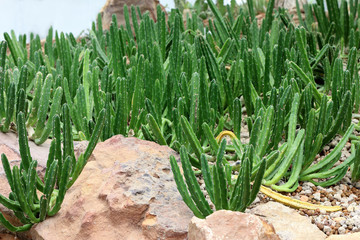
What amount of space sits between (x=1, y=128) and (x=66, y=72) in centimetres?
76

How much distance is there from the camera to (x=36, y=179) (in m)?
1.78

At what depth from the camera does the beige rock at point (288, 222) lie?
64.6 inches

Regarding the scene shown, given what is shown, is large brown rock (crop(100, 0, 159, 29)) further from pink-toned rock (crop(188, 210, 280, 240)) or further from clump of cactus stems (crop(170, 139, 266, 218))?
pink-toned rock (crop(188, 210, 280, 240))

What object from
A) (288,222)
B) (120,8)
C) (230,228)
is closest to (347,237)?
(288,222)

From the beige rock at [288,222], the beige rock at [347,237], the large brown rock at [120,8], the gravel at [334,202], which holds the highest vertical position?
the large brown rock at [120,8]

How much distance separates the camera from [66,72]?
288cm

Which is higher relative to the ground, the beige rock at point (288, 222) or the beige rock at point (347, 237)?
the beige rock at point (347, 237)

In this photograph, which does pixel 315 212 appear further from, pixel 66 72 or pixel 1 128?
pixel 66 72

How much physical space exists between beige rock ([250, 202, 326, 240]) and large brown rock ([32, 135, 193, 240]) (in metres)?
0.26

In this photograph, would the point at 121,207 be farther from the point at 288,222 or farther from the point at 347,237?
the point at 347,237

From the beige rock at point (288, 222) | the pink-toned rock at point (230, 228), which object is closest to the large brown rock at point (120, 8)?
the beige rock at point (288, 222)

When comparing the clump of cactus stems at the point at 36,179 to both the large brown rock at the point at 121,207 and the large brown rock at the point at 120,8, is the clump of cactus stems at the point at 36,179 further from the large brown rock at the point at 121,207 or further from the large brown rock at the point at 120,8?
the large brown rock at the point at 120,8

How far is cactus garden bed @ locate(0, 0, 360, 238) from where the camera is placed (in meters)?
1.68

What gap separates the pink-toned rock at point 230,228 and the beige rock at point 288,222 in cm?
15
